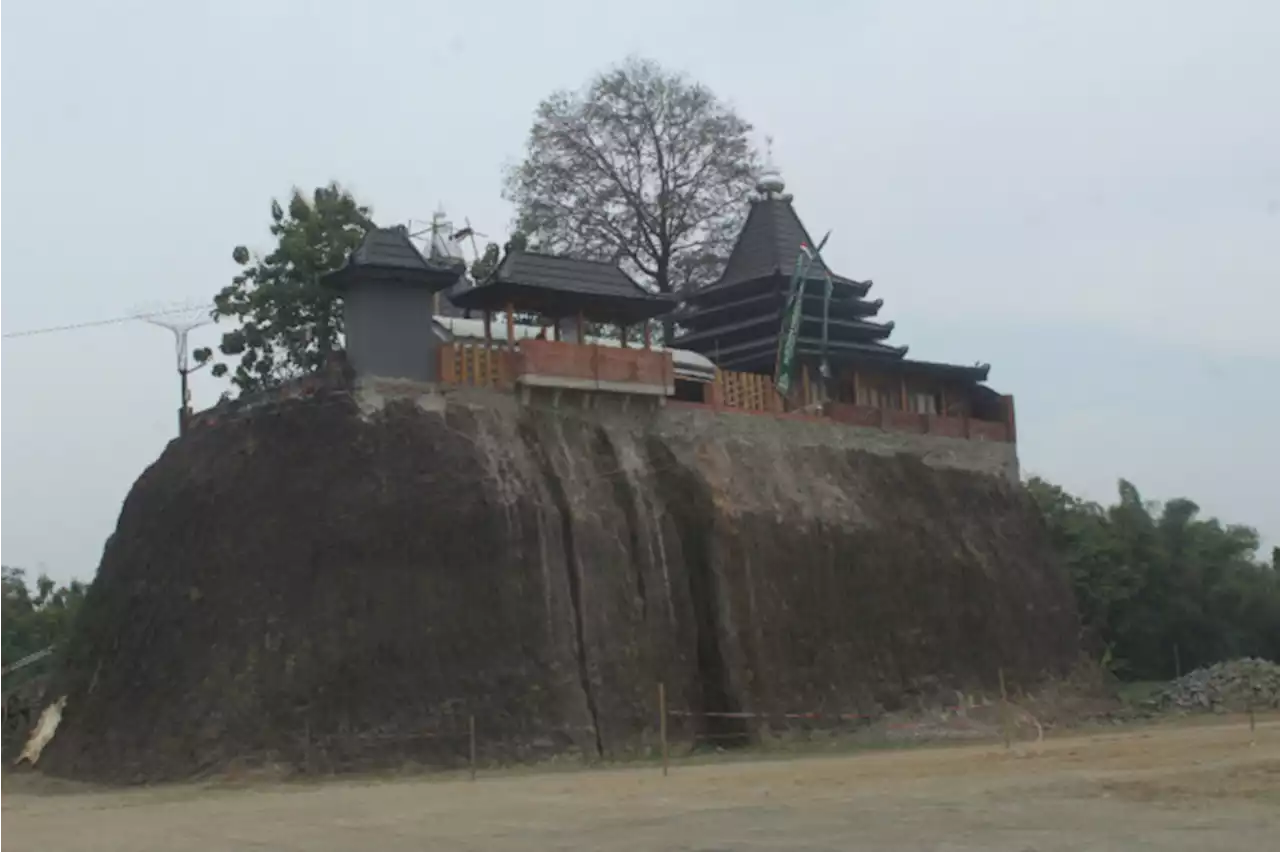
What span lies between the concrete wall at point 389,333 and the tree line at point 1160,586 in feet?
60.8

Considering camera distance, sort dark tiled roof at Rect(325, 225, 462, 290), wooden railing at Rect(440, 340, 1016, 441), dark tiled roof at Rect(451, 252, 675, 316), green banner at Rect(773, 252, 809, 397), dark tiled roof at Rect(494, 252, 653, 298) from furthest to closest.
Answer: green banner at Rect(773, 252, 809, 397) → dark tiled roof at Rect(494, 252, 653, 298) → dark tiled roof at Rect(451, 252, 675, 316) → wooden railing at Rect(440, 340, 1016, 441) → dark tiled roof at Rect(325, 225, 462, 290)

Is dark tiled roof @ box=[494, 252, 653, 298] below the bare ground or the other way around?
the other way around

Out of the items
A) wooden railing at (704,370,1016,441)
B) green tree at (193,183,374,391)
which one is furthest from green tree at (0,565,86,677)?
wooden railing at (704,370,1016,441)

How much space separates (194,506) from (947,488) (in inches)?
674

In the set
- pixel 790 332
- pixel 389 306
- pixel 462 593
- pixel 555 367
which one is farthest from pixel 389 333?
pixel 790 332

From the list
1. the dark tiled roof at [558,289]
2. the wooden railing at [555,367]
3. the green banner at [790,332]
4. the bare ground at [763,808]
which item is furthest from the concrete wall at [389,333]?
the green banner at [790,332]

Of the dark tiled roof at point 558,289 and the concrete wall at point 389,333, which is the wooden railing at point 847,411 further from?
the concrete wall at point 389,333

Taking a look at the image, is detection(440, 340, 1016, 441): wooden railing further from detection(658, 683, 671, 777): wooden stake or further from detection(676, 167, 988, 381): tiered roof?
detection(658, 683, 671, 777): wooden stake

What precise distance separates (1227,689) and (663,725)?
18329mm

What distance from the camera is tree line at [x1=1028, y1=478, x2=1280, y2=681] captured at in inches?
1523

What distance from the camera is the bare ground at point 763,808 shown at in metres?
12.1

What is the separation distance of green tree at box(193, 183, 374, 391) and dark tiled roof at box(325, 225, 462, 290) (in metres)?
8.81

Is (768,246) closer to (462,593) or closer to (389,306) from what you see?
(389,306)

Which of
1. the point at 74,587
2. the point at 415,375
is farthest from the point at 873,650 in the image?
the point at 74,587
